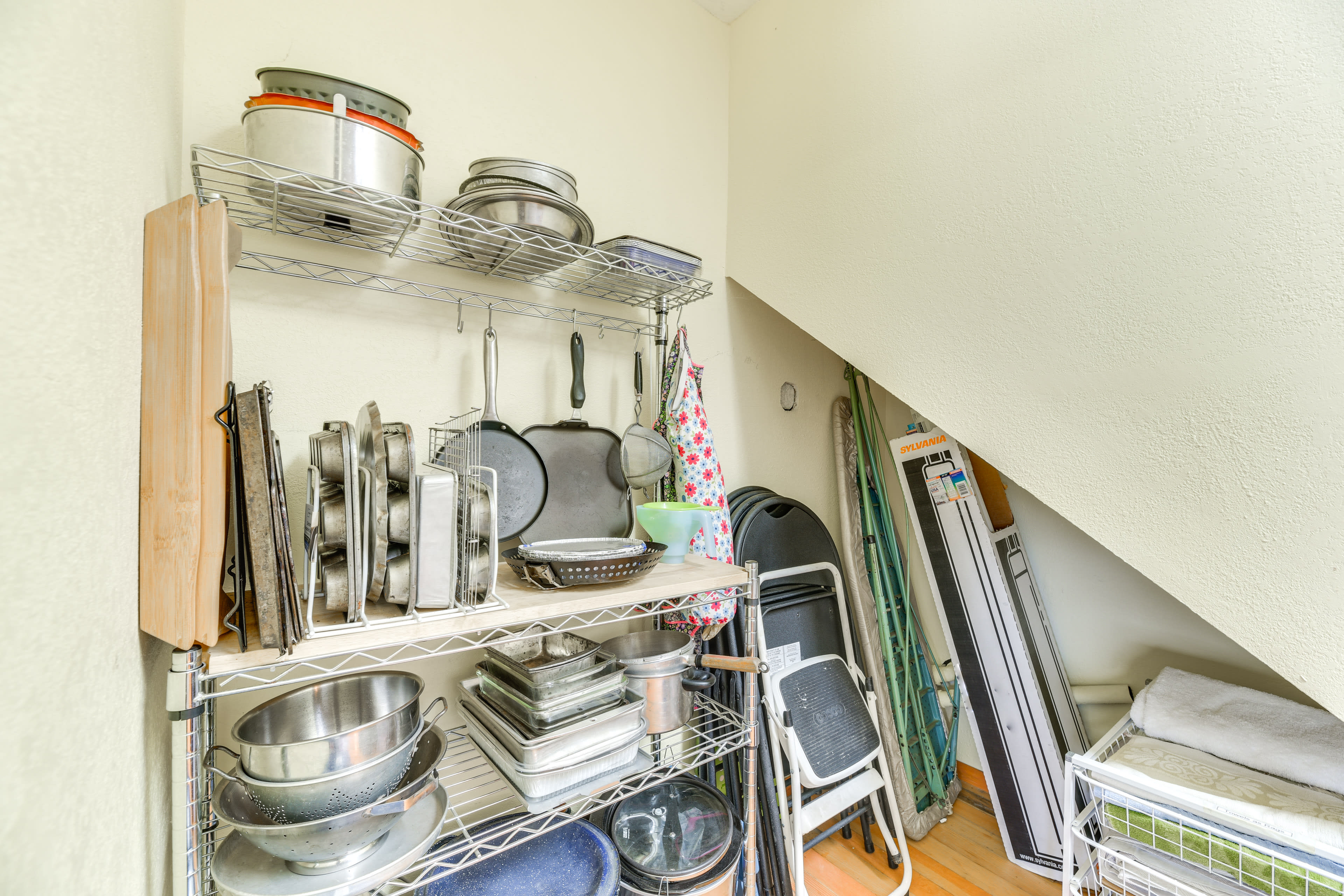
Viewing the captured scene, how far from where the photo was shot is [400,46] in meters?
1.28

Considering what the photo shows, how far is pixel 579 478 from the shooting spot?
1.48 metres

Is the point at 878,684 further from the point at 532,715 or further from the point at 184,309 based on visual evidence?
the point at 184,309

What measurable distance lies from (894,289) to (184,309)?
4.62 ft

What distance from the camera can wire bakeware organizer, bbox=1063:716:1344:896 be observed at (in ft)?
3.16

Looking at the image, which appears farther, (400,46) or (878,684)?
(878,684)

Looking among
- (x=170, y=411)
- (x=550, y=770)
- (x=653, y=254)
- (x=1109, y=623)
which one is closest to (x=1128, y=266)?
(x=653, y=254)

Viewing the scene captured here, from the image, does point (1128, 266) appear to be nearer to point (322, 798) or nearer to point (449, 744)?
point (322, 798)

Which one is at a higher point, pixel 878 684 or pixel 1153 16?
pixel 1153 16

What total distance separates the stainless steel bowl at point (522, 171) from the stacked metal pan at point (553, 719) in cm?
100

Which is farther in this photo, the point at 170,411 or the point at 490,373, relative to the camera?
the point at 490,373

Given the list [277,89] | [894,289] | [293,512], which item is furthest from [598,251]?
[293,512]

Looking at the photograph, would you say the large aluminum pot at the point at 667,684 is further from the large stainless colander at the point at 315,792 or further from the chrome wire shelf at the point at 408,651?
the large stainless colander at the point at 315,792

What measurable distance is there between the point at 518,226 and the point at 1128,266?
3.97 ft

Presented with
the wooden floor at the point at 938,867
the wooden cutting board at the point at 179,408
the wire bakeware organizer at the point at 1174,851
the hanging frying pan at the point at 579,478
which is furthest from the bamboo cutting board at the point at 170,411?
the wooden floor at the point at 938,867
